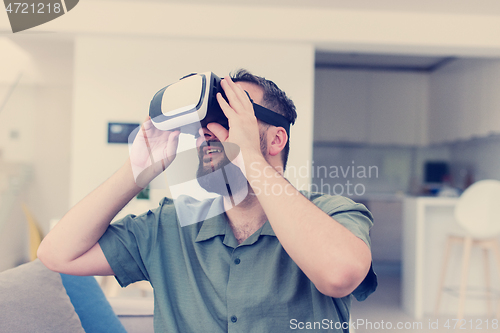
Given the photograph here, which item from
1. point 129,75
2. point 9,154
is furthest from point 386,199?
point 9,154

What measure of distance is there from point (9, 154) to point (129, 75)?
2.09 m

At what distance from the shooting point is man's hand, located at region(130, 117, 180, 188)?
0.72 m

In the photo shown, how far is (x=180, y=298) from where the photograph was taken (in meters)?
0.73

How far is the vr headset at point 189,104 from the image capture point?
0.63 m

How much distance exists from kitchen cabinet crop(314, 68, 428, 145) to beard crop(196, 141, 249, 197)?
3753 millimetres

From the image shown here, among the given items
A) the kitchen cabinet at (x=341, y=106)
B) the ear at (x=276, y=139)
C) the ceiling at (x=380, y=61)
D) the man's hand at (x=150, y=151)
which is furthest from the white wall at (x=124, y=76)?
the kitchen cabinet at (x=341, y=106)

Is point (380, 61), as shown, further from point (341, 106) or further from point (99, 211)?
point (99, 211)

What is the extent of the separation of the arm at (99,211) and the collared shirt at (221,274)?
0.04 metres

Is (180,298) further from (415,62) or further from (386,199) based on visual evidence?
(415,62)

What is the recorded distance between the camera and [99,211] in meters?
0.70

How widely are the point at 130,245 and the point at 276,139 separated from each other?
0.38 metres

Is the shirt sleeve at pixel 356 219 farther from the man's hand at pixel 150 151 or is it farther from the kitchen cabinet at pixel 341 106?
the kitchen cabinet at pixel 341 106

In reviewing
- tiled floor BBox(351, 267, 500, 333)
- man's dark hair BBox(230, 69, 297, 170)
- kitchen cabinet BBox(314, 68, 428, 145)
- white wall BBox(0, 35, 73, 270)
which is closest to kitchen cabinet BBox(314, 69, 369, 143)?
kitchen cabinet BBox(314, 68, 428, 145)

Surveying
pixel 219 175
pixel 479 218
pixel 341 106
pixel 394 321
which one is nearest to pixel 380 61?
pixel 341 106
